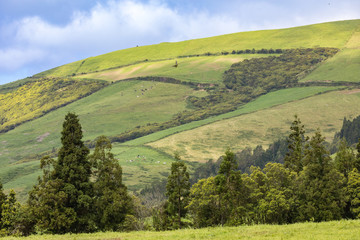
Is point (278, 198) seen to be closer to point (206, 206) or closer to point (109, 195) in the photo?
point (206, 206)

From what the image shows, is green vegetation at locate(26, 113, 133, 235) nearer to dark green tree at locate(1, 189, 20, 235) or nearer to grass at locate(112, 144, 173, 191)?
dark green tree at locate(1, 189, 20, 235)

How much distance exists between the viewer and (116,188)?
192 feet

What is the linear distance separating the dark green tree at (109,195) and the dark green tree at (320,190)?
2247 centimetres

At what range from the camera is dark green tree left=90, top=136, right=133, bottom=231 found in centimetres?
5694

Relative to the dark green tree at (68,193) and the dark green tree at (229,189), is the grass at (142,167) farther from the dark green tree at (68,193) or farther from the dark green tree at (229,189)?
the dark green tree at (68,193)

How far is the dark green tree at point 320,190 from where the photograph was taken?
57.4 metres

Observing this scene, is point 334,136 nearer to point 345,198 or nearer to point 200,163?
point 200,163

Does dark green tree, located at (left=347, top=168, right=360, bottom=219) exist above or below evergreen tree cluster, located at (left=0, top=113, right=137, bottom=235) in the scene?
below

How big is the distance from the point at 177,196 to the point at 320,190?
18375 millimetres

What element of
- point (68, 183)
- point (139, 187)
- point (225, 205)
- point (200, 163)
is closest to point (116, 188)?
point (68, 183)

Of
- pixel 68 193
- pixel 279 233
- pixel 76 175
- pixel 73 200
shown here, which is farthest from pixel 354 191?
pixel 68 193

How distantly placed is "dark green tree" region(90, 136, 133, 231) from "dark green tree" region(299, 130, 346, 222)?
22470 mm

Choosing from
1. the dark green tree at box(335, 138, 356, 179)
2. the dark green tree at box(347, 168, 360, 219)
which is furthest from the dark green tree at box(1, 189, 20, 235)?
the dark green tree at box(335, 138, 356, 179)

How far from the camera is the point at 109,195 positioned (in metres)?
57.8
